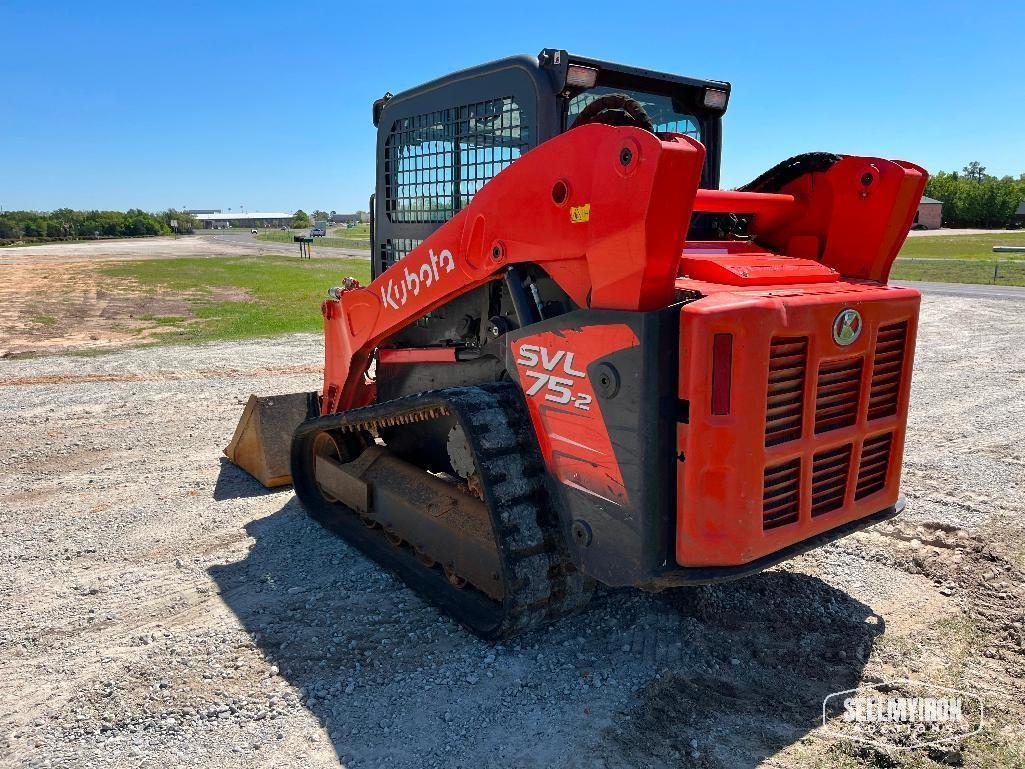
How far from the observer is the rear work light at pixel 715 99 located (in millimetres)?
4770

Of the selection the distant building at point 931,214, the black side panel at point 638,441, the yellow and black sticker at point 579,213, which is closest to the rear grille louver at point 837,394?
the black side panel at point 638,441

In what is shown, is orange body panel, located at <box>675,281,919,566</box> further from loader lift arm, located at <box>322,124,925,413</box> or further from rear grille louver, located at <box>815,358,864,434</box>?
loader lift arm, located at <box>322,124,925,413</box>

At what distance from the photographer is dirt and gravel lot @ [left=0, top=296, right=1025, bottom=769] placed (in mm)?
3111

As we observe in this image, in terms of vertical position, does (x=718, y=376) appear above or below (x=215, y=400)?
above

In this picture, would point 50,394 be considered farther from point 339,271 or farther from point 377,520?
point 339,271

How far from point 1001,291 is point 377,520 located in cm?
2156

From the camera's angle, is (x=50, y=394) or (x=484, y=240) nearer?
(x=484, y=240)

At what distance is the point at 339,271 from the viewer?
30141 mm

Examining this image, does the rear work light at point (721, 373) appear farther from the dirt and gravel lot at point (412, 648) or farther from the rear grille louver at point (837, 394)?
the dirt and gravel lot at point (412, 648)

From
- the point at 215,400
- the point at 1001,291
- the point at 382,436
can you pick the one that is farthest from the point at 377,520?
the point at 1001,291

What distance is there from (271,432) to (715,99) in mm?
4056

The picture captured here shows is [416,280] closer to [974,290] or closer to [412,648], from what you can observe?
[412,648]

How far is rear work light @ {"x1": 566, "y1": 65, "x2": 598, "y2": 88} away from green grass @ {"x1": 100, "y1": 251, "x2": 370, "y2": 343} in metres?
11.4

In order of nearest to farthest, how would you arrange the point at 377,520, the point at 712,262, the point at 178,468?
1. the point at 712,262
2. the point at 377,520
3. the point at 178,468
